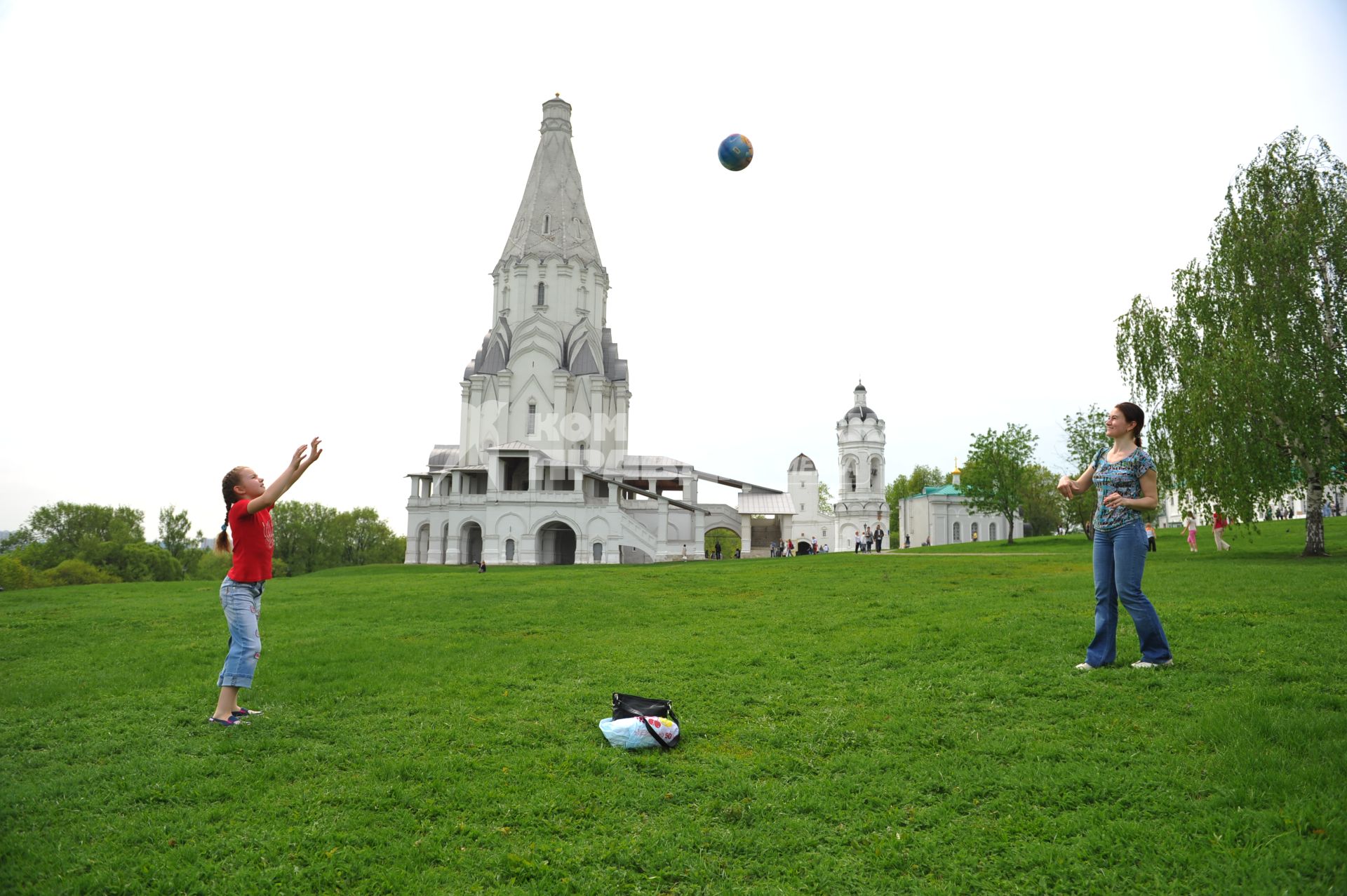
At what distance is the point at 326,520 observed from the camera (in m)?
76.9

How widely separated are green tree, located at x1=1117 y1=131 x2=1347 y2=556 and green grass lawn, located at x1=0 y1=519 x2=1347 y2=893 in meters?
12.2

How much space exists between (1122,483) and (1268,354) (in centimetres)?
2016

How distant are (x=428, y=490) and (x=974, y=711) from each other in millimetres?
54306

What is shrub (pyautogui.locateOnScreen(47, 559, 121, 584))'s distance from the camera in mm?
52562

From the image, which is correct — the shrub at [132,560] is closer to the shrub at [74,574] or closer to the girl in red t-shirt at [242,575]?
the shrub at [74,574]

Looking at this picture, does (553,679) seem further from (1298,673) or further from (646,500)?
(646,500)

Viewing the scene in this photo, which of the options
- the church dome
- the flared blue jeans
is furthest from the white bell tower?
the flared blue jeans

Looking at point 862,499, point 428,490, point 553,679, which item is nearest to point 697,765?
point 553,679

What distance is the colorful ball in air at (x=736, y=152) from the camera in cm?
1650

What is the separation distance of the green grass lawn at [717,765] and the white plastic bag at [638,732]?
0.65ft

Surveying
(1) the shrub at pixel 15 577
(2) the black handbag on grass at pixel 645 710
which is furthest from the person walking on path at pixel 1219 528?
(1) the shrub at pixel 15 577

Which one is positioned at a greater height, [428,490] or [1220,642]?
[428,490]

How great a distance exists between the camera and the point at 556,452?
55219 millimetres

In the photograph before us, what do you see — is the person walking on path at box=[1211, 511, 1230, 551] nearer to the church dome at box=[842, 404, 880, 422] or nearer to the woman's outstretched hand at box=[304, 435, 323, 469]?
the woman's outstretched hand at box=[304, 435, 323, 469]
